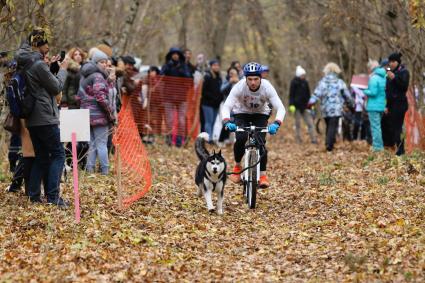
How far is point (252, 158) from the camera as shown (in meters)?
12.7

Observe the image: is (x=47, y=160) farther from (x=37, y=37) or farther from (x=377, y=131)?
(x=377, y=131)

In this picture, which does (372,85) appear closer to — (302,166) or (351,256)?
(302,166)

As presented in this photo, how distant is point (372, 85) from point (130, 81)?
5294mm

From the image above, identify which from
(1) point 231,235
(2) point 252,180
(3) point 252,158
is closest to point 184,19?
(3) point 252,158

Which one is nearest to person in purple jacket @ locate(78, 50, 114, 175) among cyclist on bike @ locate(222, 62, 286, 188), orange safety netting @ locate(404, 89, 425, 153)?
cyclist on bike @ locate(222, 62, 286, 188)

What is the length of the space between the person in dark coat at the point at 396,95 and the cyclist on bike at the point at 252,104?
19.2 ft

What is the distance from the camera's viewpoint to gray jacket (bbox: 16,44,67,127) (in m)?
11.3

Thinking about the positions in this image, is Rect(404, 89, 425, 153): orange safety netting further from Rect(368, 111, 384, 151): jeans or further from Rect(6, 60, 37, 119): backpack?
Rect(6, 60, 37, 119): backpack

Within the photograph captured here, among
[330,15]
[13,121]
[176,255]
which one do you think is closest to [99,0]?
[330,15]

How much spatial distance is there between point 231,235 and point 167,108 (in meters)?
12.2

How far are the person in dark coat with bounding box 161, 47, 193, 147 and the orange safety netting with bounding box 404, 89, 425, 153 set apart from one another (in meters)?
5.73

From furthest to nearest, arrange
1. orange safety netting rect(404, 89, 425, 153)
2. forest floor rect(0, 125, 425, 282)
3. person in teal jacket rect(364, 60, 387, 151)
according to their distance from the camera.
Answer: person in teal jacket rect(364, 60, 387, 151)
orange safety netting rect(404, 89, 425, 153)
forest floor rect(0, 125, 425, 282)

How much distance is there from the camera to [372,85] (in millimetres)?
20016

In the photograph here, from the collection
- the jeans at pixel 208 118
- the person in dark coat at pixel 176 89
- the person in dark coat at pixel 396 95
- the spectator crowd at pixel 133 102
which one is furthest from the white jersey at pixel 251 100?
the jeans at pixel 208 118
